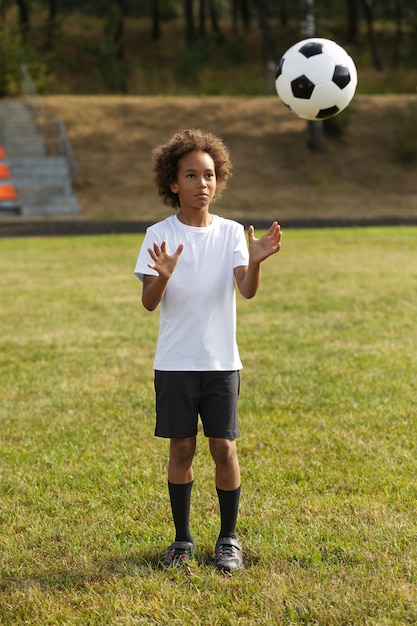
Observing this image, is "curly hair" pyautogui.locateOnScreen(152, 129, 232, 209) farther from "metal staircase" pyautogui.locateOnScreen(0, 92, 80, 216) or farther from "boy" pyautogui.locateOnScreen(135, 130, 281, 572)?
"metal staircase" pyautogui.locateOnScreen(0, 92, 80, 216)

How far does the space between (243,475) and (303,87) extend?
93.7 inches

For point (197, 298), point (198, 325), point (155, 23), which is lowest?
point (198, 325)

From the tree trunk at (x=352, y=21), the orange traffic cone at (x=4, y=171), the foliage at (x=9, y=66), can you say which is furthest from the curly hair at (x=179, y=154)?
the tree trunk at (x=352, y=21)

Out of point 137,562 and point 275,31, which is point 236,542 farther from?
point 275,31

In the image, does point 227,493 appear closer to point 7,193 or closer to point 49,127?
point 7,193

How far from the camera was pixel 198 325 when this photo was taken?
3320 mm

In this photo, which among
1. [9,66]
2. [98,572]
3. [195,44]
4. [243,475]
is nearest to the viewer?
[98,572]

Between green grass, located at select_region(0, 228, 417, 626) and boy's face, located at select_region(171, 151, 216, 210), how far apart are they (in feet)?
4.79

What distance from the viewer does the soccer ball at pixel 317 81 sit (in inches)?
196

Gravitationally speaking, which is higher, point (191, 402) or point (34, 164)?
point (191, 402)

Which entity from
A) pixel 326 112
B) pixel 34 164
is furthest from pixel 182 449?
pixel 34 164

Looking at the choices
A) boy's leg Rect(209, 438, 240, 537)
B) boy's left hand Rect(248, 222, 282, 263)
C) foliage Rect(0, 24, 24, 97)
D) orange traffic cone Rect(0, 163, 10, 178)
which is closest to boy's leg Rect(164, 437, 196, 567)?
boy's leg Rect(209, 438, 240, 537)

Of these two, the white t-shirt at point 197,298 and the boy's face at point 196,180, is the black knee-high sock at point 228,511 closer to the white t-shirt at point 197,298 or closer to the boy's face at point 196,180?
the white t-shirt at point 197,298

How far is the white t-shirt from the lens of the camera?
10.8 feet
